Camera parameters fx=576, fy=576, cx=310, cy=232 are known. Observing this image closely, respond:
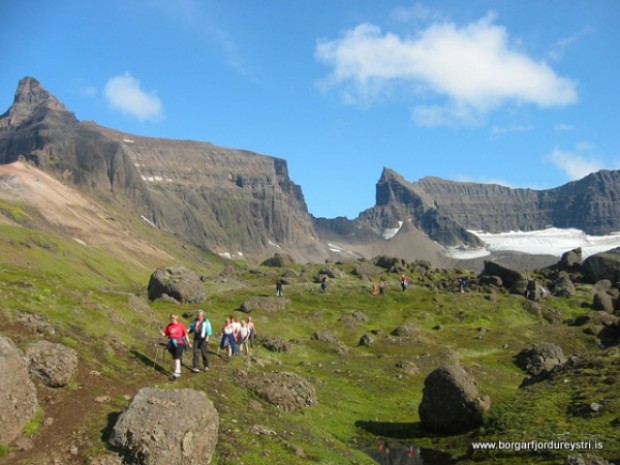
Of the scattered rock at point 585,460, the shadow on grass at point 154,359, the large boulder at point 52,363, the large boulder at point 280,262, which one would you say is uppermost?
the large boulder at point 280,262

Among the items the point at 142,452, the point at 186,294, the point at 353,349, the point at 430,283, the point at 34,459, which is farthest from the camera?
the point at 430,283

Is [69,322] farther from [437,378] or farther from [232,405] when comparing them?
[437,378]

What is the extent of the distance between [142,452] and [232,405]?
33.8 feet

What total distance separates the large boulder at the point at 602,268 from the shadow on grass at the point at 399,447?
4648 inches

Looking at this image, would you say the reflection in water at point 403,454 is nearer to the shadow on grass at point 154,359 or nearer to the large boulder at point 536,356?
the shadow on grass at point 154,359

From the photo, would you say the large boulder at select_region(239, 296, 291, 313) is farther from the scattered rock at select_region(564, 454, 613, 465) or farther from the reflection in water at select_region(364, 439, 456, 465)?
the scattered rock at select_region(564, 454, 613, 465)

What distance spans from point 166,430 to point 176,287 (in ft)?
200

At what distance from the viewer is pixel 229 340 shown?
148 feet

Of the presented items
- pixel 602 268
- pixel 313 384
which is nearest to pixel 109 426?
pixel 313 384

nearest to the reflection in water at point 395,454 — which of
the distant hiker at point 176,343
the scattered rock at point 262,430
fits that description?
the scattered rock at point 262,430

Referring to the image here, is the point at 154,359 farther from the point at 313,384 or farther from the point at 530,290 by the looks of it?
the point at 530,290

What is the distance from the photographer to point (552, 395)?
1502 inches

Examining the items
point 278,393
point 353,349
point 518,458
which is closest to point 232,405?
point 278,393

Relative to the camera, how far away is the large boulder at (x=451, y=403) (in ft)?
120
